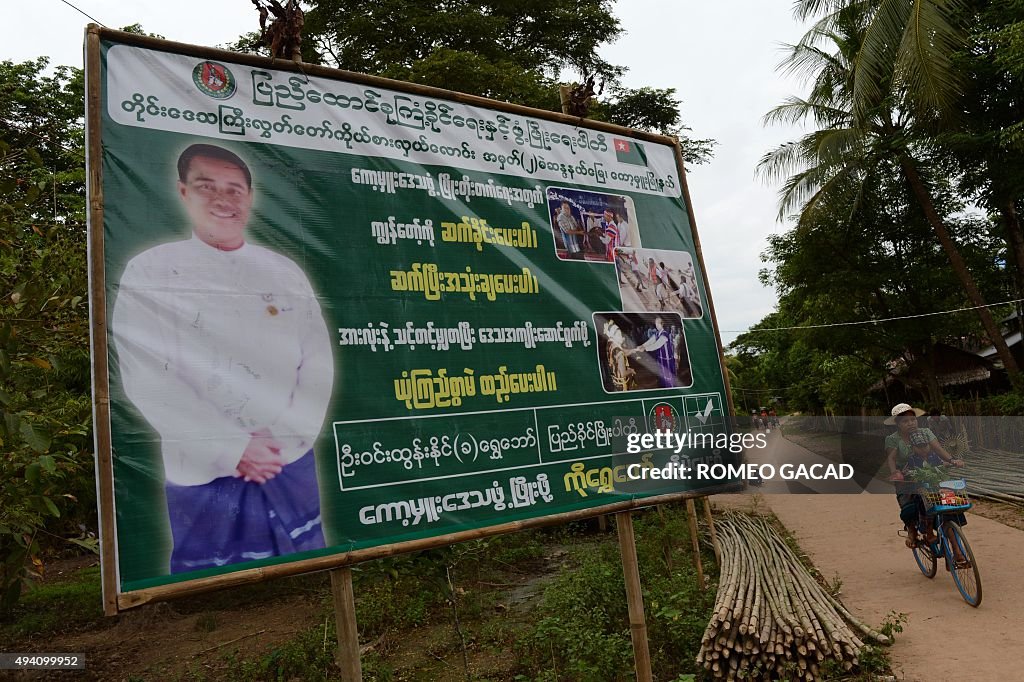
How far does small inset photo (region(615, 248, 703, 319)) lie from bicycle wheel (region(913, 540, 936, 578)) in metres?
3.75

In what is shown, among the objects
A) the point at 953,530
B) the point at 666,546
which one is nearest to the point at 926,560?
the point at 953,530

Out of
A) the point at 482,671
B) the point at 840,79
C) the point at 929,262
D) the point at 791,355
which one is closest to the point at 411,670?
the point at 482,671

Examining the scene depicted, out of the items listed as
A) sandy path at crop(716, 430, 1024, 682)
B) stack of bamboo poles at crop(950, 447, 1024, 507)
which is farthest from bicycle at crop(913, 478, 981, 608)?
stack of bamboo poles at crop(950, 447, 1024, 507)

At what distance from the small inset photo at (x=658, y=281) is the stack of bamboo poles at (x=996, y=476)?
618 centimetres

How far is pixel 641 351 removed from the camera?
13.9ft

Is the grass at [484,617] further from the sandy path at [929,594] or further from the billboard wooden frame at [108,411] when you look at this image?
the billboard wooden frame at [108,411]

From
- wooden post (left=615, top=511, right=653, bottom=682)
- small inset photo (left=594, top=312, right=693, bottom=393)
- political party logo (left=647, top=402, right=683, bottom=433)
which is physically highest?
small inset photo (left=594, top=312, right=693, bottom=393)

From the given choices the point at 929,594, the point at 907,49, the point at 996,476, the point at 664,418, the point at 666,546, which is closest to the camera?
the point at 664,418

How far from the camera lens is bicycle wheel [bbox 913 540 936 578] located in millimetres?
6535

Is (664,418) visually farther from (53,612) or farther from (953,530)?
(53,612)

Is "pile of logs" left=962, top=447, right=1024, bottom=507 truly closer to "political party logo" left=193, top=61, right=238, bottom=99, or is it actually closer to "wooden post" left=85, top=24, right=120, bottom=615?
"political party logo" left=193, top=61, right=238, bottom=99

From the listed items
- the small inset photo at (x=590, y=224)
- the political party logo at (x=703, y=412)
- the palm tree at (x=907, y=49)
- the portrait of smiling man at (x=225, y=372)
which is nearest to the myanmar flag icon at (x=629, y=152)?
the small inset photo at (x=590, y=224)

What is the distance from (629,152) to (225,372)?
9.36ft

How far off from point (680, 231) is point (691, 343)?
739mm
